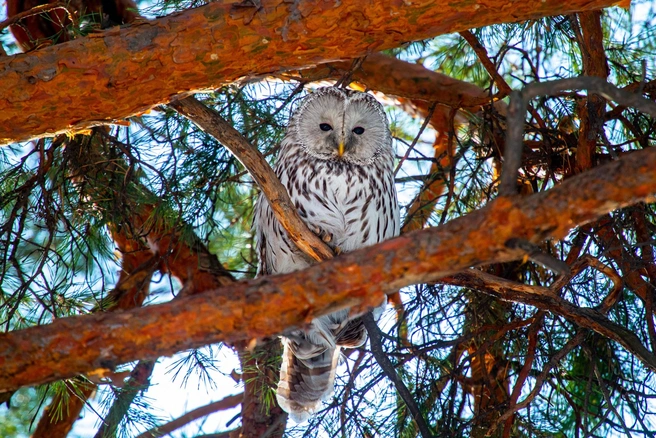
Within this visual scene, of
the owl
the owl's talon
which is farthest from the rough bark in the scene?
the owl's talon

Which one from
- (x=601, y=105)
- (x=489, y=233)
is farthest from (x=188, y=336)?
(x=601, y=105)

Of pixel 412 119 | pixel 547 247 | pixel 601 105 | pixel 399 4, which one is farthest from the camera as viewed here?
pixel 412 119

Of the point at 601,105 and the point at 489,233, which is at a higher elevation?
the point at 601,105

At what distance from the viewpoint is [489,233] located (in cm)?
166

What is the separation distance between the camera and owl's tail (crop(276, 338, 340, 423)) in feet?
11.2

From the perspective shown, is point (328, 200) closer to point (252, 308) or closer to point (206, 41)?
point (206, 41)

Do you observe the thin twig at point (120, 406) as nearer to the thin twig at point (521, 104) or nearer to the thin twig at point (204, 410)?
the thin twig at point (204, 410)

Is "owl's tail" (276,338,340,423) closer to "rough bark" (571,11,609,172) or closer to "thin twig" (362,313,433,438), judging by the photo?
"thin twig" (362,313,433,438)

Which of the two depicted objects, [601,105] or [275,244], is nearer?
[601,105]

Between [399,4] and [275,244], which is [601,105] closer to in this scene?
[399,4]

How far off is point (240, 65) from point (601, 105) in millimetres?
1541

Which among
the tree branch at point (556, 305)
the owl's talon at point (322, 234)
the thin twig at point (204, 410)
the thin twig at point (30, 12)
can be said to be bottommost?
the tree branch at point (556, 305)

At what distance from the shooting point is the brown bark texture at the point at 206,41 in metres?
2.27

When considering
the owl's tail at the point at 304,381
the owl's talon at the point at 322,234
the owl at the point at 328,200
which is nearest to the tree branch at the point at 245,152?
the owl's talon at the point at 322,234
